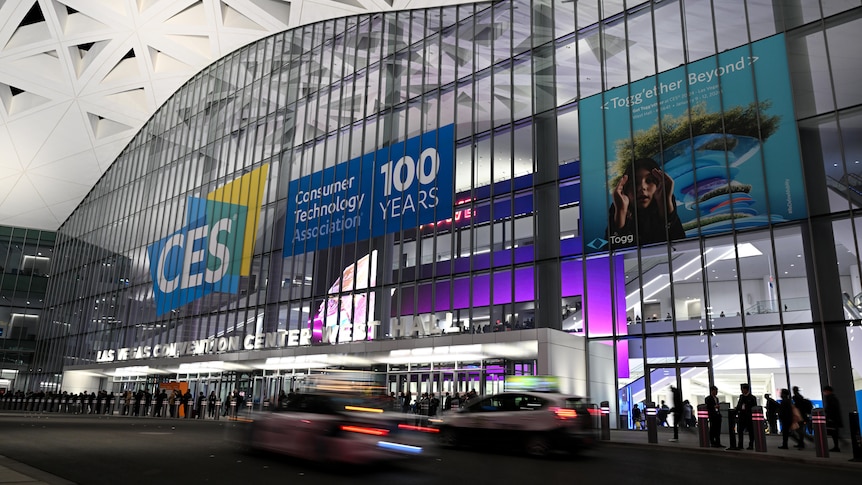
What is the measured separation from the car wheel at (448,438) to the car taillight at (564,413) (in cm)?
A: 270

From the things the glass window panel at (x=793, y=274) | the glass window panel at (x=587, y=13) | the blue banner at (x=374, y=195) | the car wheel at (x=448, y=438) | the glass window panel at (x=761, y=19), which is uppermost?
the glass window panel at (x=587, y=13)

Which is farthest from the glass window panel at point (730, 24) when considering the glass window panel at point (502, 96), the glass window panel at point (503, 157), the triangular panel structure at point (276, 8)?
the triangular panel structure at point (276, 8)

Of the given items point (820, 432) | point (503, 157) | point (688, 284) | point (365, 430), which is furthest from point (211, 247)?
point (820, 432)

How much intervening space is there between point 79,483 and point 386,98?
27.6m

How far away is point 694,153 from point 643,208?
251 cm

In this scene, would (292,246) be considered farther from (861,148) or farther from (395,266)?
(861,148)

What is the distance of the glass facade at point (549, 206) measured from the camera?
19.7 meters

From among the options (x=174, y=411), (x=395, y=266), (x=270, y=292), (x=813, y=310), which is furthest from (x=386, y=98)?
(x=813, y=310)

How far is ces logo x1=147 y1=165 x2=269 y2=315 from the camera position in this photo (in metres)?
37.6

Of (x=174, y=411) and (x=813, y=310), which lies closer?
(x=813, y=310)

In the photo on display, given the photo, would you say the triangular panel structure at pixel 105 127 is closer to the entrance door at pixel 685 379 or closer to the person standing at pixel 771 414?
the entrance door at pixel 685 379

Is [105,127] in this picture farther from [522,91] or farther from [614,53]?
[614,53]

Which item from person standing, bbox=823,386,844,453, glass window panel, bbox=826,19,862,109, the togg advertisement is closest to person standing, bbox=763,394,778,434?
person standing, bbox=823,386,844,453

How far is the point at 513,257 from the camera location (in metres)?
25.2
